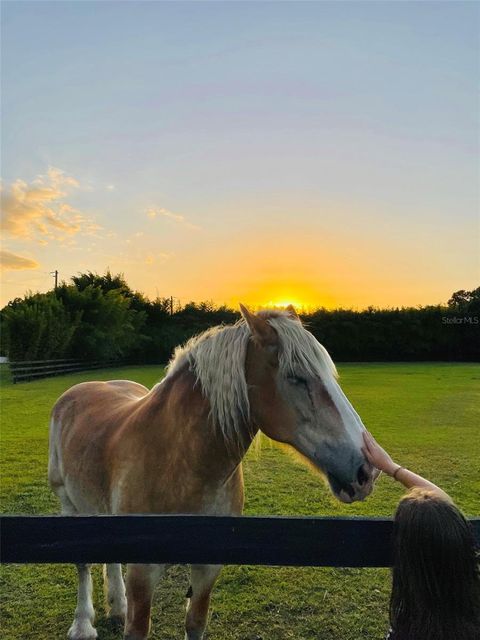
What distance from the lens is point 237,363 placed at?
2010 mm

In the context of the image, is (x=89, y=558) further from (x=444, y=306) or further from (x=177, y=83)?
(x=444, y=306)

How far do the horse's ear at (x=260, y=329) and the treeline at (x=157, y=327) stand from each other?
85.0 ft

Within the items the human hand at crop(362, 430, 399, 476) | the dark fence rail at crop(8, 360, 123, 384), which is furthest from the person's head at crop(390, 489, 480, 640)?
the dark fence rail at crop(8, 360, 123, 384)

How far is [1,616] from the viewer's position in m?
3.29

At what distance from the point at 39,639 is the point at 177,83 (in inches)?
264

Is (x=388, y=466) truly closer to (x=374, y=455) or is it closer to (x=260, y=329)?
(x=374, y=455)

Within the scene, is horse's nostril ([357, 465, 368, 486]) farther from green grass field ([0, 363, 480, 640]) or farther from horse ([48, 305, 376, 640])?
green grass field ([0, 363, 480, 640])

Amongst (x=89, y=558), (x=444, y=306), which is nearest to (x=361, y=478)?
(x=89, y=558)

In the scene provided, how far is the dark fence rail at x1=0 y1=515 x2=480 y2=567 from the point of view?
159cm

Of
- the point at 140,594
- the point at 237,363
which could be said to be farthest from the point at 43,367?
the point at 237,363

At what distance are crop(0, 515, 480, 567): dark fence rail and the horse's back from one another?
0.89 meters

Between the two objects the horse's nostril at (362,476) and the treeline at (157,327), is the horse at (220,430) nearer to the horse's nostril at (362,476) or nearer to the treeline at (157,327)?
the horse's nostril at (362,476)

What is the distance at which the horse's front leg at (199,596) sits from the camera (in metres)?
2.38

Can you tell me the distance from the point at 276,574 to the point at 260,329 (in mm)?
2749
